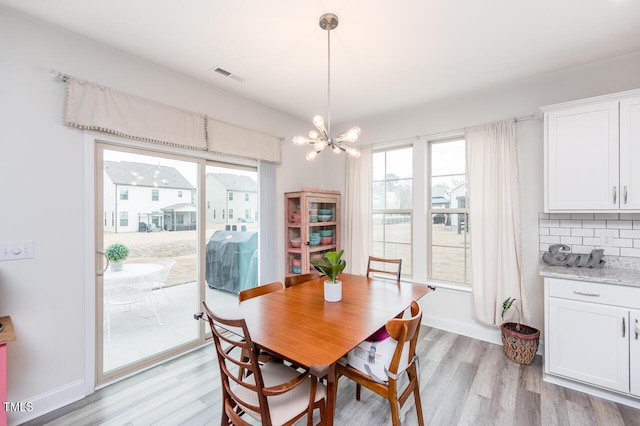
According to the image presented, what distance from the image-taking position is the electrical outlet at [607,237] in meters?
2.54

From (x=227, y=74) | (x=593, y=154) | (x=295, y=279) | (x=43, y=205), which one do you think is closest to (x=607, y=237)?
(x=593, y=154)

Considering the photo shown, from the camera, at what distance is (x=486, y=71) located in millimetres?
2727

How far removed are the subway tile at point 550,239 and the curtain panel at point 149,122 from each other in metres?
3.28

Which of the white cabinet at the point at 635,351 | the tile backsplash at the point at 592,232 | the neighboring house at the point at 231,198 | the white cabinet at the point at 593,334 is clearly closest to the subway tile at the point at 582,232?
the tile backsplash at the point at 592,232

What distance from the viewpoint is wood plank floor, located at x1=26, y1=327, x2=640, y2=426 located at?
1.94 metres

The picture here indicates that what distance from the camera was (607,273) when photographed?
229cm

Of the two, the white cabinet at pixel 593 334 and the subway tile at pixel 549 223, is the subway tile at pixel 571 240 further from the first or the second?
the white cabinet at pixel 593 334

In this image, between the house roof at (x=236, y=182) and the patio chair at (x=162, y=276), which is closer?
the patio chair at (x=162, y=276)

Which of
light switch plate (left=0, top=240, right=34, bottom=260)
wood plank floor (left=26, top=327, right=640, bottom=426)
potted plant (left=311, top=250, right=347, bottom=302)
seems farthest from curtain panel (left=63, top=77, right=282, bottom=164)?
wood plank floor (left=26, top=327, right=640, bottom=426)

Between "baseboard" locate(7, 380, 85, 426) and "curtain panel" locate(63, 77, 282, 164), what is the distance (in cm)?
201

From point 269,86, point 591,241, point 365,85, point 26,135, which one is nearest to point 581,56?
point 591,241

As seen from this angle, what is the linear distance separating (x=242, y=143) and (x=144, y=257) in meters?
1.59

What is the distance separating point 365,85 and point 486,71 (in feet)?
3.90

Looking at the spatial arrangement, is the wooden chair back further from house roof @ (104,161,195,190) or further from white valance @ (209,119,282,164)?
white valance @ (209,119,282,164)
